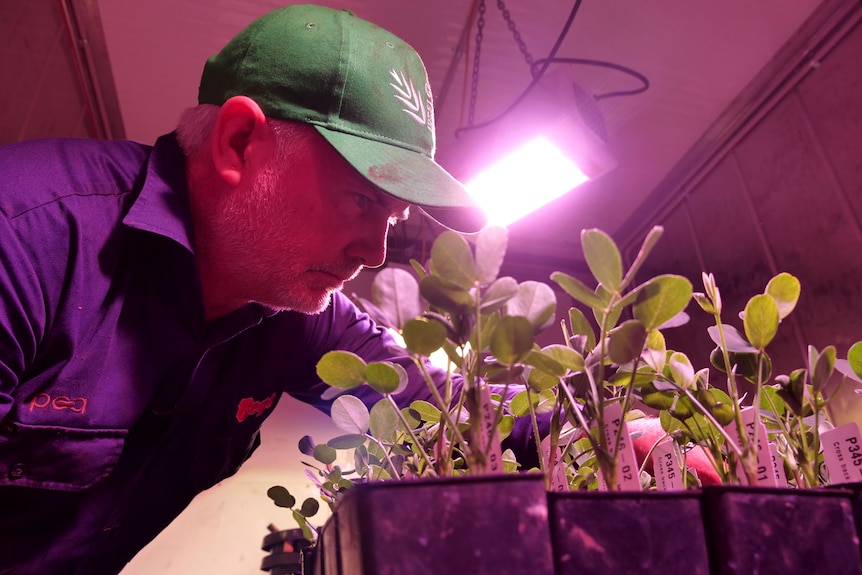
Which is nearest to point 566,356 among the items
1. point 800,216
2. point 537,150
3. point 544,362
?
point 544,362

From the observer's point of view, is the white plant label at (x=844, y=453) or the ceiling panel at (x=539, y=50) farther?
the ceiling panel at (x=539, y=50)

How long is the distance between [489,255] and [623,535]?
0.18 m

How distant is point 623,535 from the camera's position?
316mm

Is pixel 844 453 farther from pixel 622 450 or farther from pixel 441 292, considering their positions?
pixel 441 292

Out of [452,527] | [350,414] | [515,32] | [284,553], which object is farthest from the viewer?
[515,32]

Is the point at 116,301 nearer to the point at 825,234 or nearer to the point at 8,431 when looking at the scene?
the point at 8,431

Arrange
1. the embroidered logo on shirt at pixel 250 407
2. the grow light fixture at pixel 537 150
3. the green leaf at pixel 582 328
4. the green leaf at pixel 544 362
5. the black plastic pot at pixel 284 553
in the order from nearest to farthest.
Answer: the green leaf at pixel 544 362 → the green leaf at pixel 582 328 → the embroidered logo on shirt at pixel 250 407 → the black plastic pot at pixel 284 553 → the grow light fixture at pixel 537 150

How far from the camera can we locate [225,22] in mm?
1691

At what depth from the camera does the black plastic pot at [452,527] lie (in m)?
0.29

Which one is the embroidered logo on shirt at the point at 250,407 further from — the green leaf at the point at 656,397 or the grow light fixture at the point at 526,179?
the grow light fixture at the point at 526,179

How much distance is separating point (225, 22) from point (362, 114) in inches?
48.0

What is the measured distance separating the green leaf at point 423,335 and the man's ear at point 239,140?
0.53 metres

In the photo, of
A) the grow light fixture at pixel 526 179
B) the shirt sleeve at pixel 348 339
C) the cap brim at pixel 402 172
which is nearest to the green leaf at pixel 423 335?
the cap brim at pixel 402 172

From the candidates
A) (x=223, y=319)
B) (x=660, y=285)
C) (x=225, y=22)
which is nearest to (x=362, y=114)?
(x=223, y=319)
